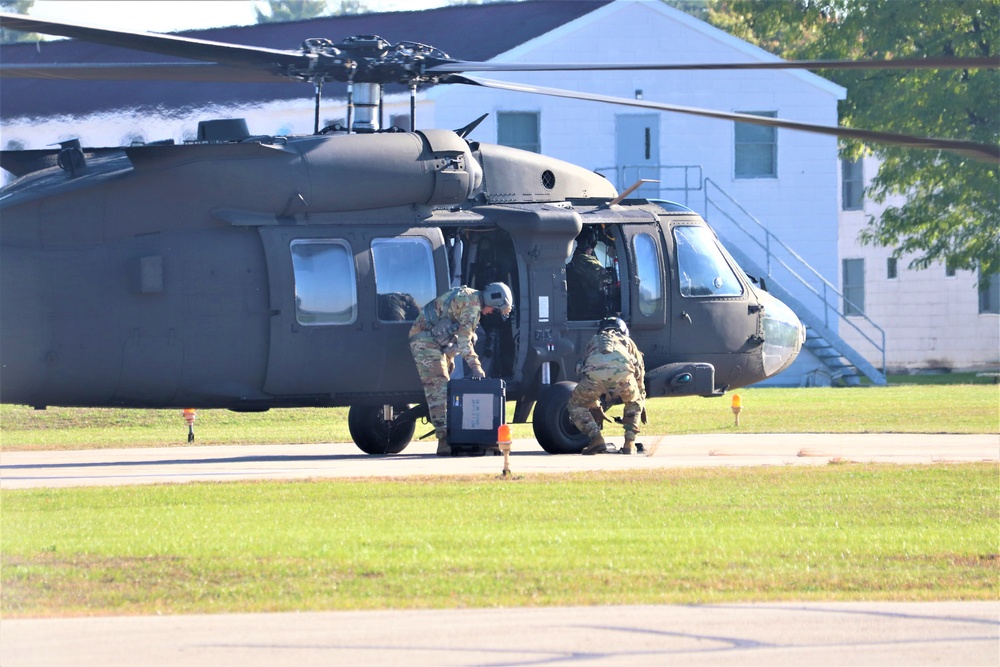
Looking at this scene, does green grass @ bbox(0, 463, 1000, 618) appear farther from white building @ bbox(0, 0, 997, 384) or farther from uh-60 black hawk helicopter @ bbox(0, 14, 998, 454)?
white building @ bbox(0, 0, 997, 384)

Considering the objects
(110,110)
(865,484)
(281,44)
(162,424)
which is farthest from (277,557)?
(281,44)

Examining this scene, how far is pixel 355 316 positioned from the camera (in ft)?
55.1

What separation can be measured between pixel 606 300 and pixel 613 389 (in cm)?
205

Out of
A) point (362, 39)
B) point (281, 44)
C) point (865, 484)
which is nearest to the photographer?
point (865, 484)

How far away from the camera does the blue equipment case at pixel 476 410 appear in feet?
53.3

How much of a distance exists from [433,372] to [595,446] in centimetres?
209

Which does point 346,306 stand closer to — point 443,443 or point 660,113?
point 443,443

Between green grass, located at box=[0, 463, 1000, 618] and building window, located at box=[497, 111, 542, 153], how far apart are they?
900 inches

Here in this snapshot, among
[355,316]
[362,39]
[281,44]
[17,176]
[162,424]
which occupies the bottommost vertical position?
[162,424]

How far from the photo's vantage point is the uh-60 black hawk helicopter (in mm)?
15453

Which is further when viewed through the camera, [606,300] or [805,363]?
[805,363]

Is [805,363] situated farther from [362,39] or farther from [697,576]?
[697,576]

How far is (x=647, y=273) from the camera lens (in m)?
18.4

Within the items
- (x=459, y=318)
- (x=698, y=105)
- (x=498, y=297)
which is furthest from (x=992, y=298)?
(x=459, y=318)
